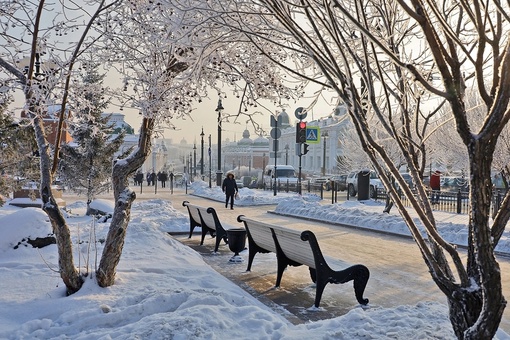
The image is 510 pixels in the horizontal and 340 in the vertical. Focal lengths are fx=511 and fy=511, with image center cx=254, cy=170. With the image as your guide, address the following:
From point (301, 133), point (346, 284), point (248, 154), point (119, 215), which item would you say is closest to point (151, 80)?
point (119, 215)

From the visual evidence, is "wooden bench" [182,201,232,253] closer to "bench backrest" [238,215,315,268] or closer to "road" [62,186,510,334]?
"road" [62,186,510,334]

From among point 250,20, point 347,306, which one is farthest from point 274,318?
point 250,20

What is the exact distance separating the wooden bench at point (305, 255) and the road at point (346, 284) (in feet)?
0.94

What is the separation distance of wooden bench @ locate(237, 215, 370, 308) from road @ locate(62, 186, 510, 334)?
0.29 metres

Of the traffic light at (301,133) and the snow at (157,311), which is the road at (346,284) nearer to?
the snow at (157,311)

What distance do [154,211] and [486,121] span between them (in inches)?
598

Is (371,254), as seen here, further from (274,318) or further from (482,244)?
(482,244)

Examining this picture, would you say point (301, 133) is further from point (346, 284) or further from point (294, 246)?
point (294, 246)

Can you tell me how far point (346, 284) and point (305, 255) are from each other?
4.38ft

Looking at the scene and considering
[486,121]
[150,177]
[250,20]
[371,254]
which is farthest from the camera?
[150,177]

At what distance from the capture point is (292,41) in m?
4.48

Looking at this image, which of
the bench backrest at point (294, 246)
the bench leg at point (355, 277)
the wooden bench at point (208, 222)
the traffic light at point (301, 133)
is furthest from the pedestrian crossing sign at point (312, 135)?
the bench leg at point (355, 277)

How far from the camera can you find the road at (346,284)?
6.41 meters

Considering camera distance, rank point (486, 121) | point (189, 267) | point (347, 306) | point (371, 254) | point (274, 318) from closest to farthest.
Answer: point (486, 121) < point (274, 318) < point (347, 306) < point (189, 267) < point (371, 254)
